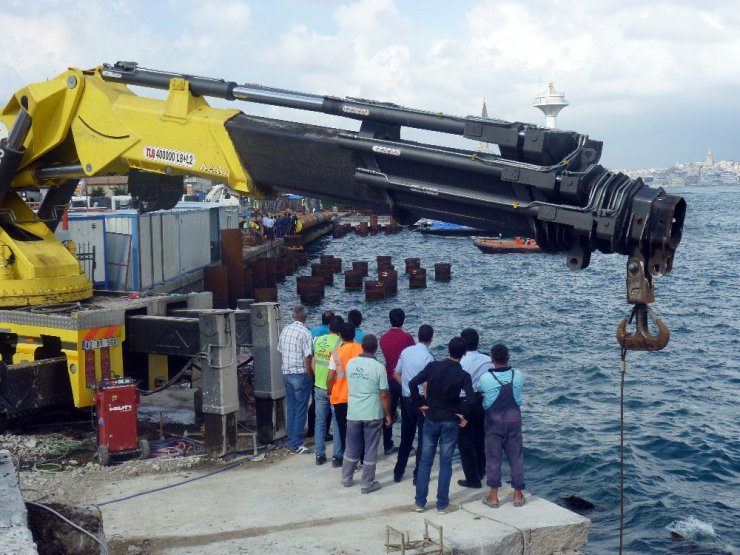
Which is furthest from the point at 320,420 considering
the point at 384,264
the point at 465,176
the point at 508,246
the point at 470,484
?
the point at 508,246

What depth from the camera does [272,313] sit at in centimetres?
1095

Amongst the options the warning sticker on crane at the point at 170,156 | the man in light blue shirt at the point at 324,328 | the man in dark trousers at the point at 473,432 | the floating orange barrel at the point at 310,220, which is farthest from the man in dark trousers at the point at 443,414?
the floating orange barrel at the point at 310,220

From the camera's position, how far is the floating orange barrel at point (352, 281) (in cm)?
4066

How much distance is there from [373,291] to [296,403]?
26.2 m

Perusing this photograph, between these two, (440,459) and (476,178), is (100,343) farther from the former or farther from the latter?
(476,178)

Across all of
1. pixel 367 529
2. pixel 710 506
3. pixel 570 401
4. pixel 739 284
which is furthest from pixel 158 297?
pixel 739 284

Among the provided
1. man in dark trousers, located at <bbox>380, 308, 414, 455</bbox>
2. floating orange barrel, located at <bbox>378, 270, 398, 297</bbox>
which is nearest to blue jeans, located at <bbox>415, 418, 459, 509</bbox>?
man in dark trousers, located at <bbox>380, 308, 414, 455</bbox>

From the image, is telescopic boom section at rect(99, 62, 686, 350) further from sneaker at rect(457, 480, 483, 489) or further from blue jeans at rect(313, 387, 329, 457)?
sneaker at rect(457, 480, 483, 489)

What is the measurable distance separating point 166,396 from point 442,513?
6.60 meters

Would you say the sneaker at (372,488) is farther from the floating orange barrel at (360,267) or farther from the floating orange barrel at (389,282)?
the floating orange barrel at (360,267)

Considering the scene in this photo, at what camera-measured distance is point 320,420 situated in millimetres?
10297

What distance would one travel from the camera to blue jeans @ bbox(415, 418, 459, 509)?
8602mm

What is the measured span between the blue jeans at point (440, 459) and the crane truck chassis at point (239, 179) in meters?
2.12

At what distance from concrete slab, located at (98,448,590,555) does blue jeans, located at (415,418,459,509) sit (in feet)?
0.61
